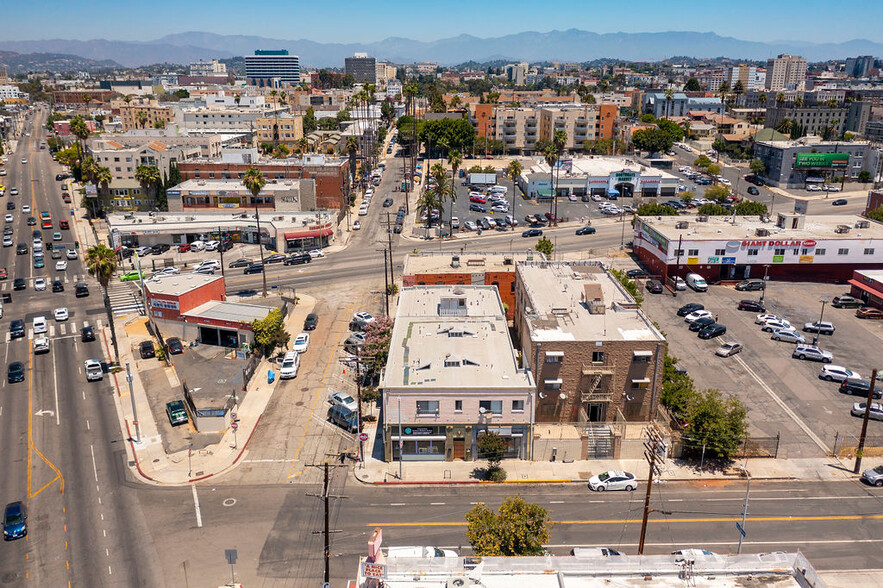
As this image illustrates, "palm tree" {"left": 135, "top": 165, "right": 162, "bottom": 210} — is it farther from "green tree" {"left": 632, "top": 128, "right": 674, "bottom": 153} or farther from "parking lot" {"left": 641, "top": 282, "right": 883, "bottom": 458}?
"green tree" {"left": 632, "top": 128, "right": 674, "bottom": 153}

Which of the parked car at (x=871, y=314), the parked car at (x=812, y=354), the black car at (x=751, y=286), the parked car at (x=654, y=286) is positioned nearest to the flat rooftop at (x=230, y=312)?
the parked car at (x=654, y=286)

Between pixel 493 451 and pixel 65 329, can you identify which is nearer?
pixel 493 451

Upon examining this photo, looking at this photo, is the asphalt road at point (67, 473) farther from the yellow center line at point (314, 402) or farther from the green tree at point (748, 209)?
the green tree at point (748, 209)

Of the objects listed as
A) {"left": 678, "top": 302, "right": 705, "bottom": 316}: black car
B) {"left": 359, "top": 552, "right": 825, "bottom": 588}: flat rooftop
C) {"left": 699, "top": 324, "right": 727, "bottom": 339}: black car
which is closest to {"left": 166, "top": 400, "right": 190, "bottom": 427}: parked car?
{"left": 359, "top": 552, "right": 825, "bottom": 588}: flat rooftop

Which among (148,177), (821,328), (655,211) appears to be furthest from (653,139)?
(148,177)

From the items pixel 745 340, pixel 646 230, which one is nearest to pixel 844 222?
pixel 646 230

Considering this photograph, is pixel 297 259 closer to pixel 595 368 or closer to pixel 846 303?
pixel 595 368
